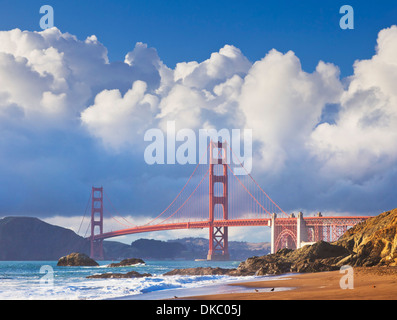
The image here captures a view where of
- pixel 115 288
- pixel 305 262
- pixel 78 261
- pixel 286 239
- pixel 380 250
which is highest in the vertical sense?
pixel 286 239

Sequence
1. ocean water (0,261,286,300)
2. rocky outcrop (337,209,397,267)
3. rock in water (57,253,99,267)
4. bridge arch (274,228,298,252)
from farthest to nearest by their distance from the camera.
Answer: bridge arch (274,228,298,252) < rock in water (57,253,99,267) < rocky outcrop (337,209,397,267) < ocean water (0,261,286,300)

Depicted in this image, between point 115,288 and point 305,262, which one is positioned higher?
point 305,262

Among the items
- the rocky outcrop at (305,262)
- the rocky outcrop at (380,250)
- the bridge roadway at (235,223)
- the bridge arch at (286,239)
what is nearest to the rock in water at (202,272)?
the rocky outcrop at (305,262)

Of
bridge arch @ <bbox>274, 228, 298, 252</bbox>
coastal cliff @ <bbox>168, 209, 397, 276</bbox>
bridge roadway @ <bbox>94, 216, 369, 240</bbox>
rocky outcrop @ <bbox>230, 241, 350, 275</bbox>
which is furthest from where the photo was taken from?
bridge arch @ <bbox>274, 228, 298, 252</bbox>

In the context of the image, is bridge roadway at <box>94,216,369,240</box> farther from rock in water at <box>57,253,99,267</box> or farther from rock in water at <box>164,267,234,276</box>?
rock in water at <box>164,267,234,276</box>

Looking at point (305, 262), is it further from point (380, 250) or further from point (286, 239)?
point (286, 239)

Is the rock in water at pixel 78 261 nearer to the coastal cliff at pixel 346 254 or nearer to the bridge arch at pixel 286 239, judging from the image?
the bridge arch at pixel 286 239

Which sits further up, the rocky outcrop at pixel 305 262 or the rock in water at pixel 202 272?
the rocky outcrop at pixel 305 262

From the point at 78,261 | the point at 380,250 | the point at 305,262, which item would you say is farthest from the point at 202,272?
the point at 78,261

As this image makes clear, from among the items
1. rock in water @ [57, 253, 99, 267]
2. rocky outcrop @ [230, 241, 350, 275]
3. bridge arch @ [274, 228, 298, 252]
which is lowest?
rock in water @ [57, 253, 99, 267]

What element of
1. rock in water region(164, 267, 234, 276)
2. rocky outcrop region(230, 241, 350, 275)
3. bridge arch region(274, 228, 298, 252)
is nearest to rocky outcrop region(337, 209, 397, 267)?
rocky outcrop region(230, 241, 350, 275)
